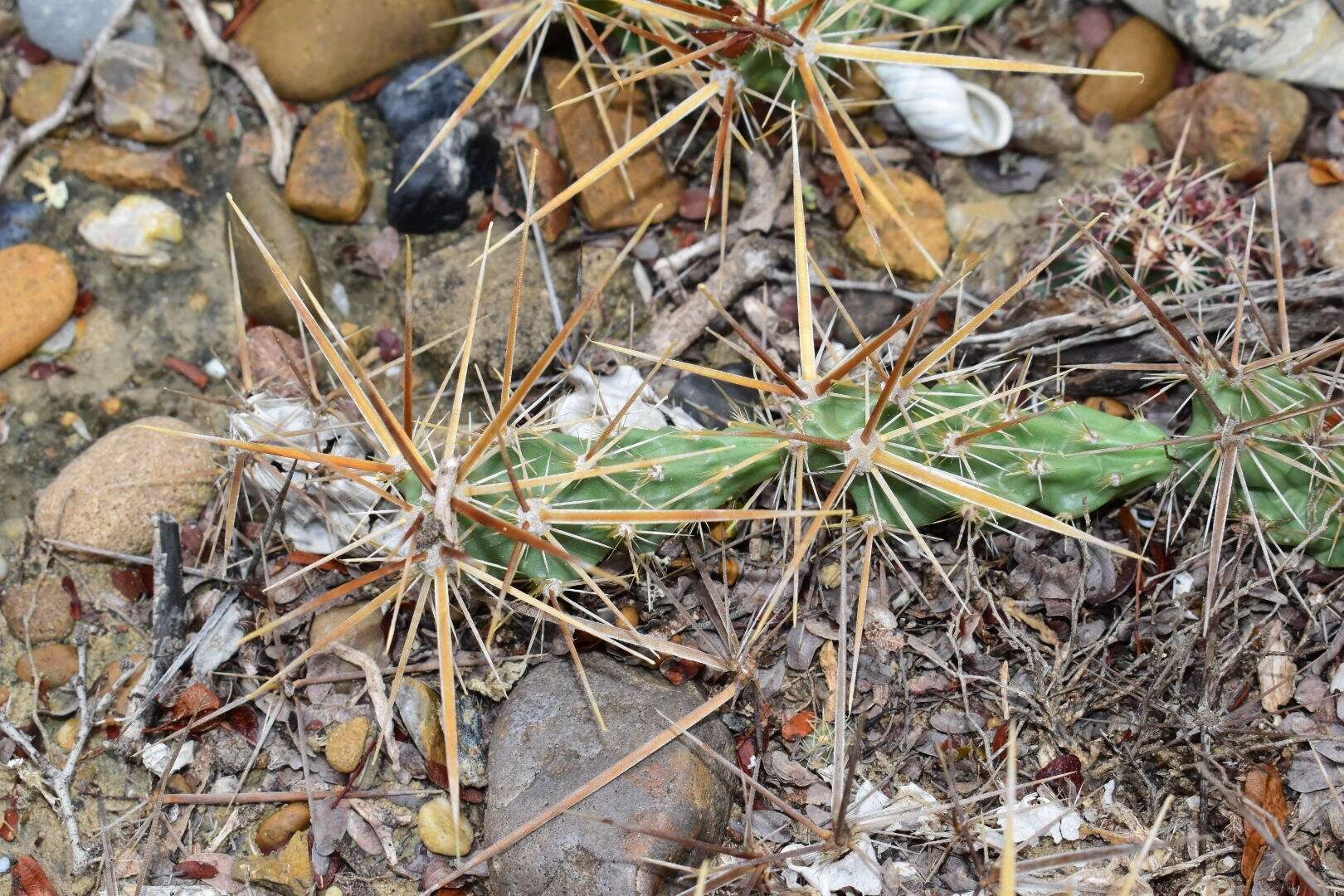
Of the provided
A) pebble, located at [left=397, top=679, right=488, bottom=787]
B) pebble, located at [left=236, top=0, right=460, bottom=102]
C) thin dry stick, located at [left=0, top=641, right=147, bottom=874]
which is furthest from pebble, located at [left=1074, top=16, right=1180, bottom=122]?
thin dry stick, located at [left=0, top=641, right=147, bottom=874]

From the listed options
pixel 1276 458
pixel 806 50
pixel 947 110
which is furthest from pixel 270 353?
pixel 1276 458

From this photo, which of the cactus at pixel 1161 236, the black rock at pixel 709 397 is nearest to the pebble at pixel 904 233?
the cactus at pixel 1161 236

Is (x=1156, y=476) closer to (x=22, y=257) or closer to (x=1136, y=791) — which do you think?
(x=1136, y=791)

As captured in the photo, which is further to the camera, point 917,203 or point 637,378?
point 917,203

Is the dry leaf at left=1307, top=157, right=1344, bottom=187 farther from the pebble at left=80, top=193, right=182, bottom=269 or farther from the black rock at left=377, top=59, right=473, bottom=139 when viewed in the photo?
the pebble at left=80, top=193, right=182, bottom=269

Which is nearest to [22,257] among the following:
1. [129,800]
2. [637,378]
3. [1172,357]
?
[129,800]

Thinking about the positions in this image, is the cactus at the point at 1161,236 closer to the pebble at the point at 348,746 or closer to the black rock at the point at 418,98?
the black rock at the point at 418,98
